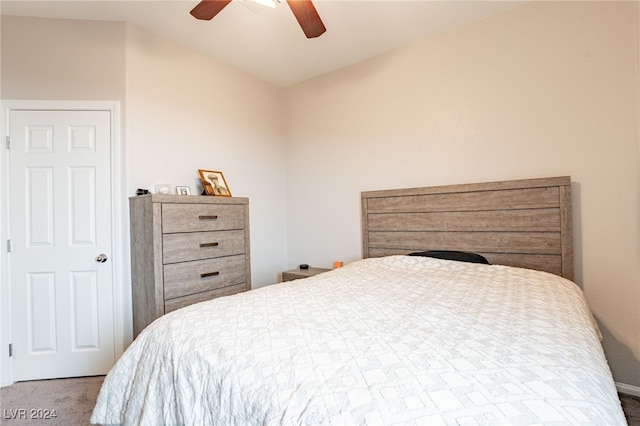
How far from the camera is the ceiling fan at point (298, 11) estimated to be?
5.58 ft

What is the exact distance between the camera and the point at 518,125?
2.28 m

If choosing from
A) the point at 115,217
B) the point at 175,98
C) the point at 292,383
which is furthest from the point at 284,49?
the point at 292,383

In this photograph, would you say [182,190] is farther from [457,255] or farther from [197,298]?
[457,255]

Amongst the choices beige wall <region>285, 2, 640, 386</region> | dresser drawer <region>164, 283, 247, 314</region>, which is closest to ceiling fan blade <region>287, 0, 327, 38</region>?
beige wall <region>285, 2, 640, 386</region>

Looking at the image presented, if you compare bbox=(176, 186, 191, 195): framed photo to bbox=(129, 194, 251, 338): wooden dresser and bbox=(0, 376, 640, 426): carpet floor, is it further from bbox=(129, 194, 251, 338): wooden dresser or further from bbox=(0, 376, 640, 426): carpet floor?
bbox=(0, 376, 640, 426): carpet floor

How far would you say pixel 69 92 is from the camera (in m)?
2.33

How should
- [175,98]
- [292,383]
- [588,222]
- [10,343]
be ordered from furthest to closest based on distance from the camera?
1. [175,98]
2. [10,343]
3. [588,222]
4. [292,383]

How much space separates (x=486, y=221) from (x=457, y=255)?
0.34 m

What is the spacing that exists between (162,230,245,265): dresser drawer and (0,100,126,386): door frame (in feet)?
1.48

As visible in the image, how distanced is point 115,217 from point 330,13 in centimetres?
222

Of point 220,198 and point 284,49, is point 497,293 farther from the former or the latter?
point 284,49

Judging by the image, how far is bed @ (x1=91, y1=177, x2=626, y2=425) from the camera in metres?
0.68

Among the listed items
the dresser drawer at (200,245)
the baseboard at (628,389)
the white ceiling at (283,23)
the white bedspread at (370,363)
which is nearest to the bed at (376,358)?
the white bedspread at (370,363)

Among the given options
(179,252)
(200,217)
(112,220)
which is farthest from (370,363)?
(112,220)
